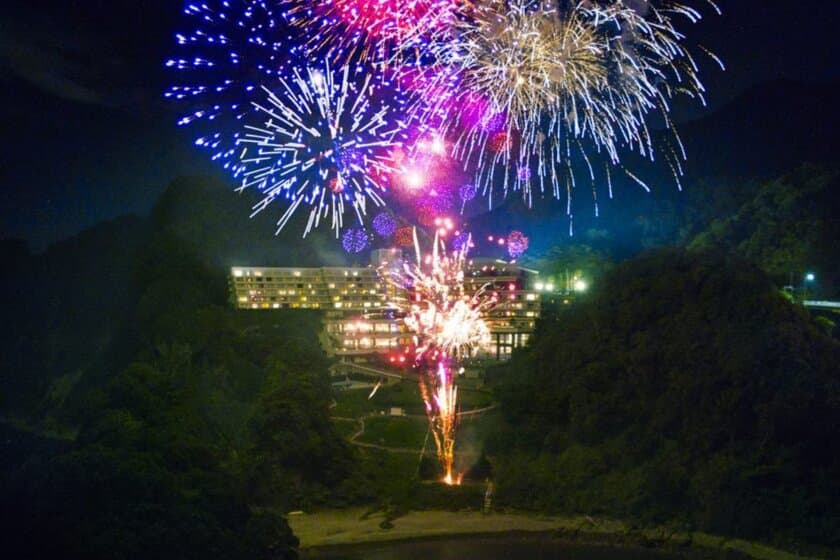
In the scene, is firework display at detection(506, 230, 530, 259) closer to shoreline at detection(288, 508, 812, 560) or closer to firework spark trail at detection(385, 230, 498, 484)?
firework spark trail at detection(385, 230, 498, 484)

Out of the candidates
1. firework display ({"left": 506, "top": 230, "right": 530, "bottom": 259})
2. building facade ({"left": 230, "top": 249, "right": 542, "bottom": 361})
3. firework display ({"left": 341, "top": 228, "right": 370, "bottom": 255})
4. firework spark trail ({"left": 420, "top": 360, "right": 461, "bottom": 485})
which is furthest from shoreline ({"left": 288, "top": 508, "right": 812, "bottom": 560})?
firework display ({"left": 506, "top": 230, "right": 530, "bottom": 259})

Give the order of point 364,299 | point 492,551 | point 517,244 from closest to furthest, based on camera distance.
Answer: point 492,551 < point 364,299 < point 517,244

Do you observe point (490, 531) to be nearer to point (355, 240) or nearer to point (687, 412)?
point (687, 412)

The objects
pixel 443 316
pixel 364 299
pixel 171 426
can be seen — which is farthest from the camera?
pixel 364 299

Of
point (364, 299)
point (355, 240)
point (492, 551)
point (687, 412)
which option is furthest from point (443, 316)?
point (355, 240)

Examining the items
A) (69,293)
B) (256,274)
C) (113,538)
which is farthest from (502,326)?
(113,538)
